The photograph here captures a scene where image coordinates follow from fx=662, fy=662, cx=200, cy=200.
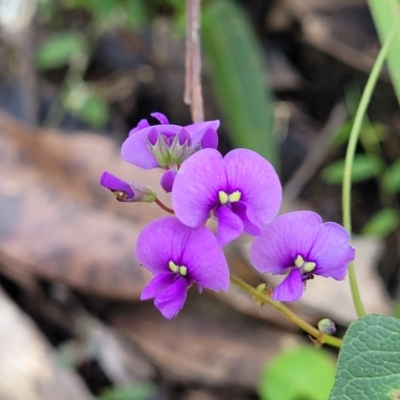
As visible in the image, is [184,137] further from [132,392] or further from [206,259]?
[132,392]

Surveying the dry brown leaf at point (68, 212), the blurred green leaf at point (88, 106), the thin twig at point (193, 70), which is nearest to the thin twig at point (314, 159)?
the dry brown leaf at point (68, 212)

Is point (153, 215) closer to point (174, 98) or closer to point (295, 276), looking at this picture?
point (174, 98)

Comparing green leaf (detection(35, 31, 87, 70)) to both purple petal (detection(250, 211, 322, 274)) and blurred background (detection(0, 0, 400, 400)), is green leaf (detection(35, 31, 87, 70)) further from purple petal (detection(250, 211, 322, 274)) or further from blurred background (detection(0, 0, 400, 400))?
purple petal (detection(250, 211, 322, 274))

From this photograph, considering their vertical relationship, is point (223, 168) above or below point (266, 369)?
above

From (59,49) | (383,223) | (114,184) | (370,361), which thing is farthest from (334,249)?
(59,49)

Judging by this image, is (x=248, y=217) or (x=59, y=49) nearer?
(x=248, y=217)

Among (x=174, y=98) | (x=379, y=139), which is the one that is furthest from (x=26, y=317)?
(x=379, y=139)

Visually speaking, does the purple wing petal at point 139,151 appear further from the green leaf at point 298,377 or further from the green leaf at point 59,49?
the green leaf at point 59,49
